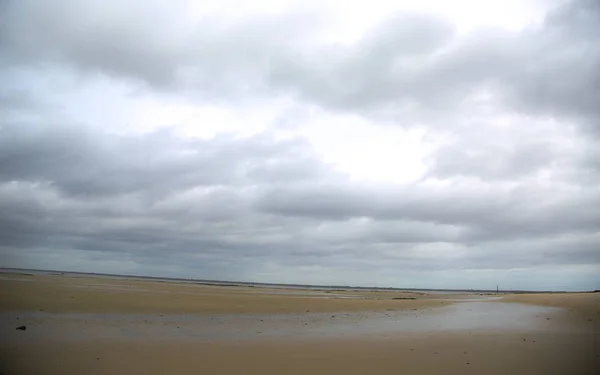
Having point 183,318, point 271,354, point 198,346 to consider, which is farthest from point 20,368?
point 183,318

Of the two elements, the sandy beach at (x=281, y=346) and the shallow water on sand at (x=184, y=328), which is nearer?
the sandy beach at (x=281, y=346)

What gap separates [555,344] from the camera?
572 inches

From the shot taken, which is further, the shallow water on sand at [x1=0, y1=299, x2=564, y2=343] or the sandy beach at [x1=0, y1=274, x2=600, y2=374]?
the shallow water on sand at [x1=0, y1=299, x2=564, y2=343]

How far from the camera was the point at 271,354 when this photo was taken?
13031 millimetres

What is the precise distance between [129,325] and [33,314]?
21.4 ft

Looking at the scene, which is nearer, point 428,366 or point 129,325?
point 428,366

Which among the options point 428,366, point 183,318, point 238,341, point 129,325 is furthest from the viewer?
point 183,318

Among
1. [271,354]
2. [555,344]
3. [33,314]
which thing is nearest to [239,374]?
[271,354]

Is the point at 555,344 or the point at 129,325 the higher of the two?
the point at 555,344

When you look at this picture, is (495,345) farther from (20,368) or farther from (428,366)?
(20,368)

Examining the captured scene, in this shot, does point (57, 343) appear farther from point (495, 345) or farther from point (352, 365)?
point (495, 345)

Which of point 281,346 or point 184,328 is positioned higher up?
→ point 281,346

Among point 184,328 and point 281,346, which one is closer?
point 281,346

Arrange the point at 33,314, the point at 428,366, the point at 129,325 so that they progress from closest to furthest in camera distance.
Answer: the point at 428,366 → the point at 129,325 → the point at 33,314
